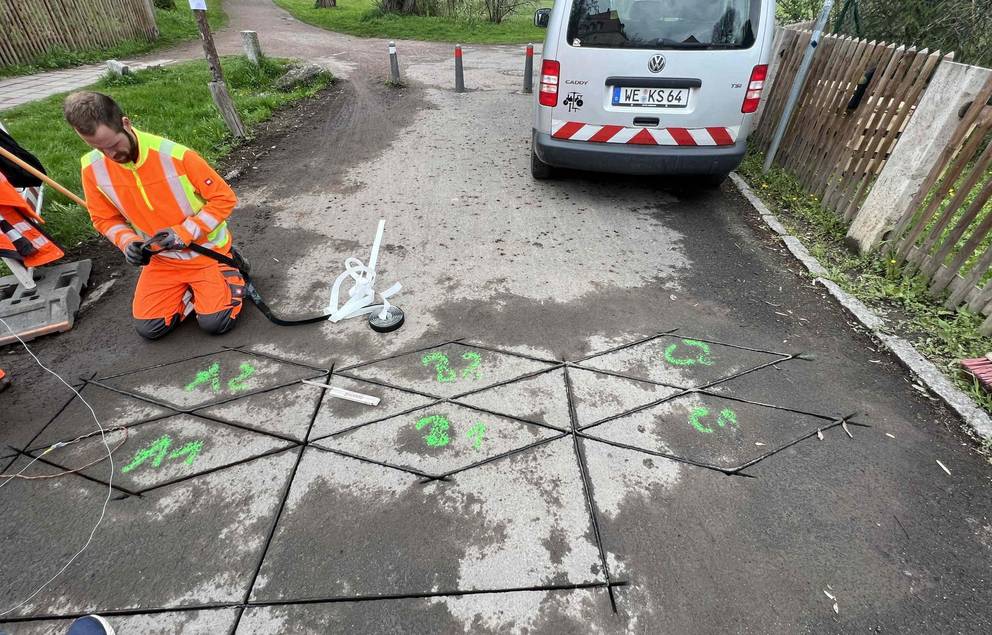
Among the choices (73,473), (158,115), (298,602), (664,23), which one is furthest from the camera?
(158,115)

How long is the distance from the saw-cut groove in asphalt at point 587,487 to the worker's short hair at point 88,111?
3097mm

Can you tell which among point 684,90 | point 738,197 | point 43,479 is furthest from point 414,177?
point 43,479

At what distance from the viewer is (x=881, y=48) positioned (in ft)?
13.0

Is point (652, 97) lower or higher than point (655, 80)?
lower

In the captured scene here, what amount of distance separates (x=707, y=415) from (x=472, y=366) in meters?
1.46

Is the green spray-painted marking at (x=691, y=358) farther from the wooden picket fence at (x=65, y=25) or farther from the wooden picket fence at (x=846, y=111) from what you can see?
the wooden picket fence at (x=65, y=25)

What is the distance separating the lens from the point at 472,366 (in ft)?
9.89

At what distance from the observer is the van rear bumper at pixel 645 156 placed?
4355 millimetres

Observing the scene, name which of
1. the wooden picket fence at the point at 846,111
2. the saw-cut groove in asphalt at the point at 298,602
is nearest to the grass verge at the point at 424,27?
the wooden picket fence at the point at 846,111

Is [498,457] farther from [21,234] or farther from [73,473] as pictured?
[21,234]

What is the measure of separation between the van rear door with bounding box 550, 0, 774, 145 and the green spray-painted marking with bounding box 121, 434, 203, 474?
4.08m

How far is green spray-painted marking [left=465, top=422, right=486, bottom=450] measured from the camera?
99.1 inches

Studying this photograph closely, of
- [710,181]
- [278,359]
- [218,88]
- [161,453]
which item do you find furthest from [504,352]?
[218,88]

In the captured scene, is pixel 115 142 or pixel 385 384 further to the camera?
pixel 385 384
